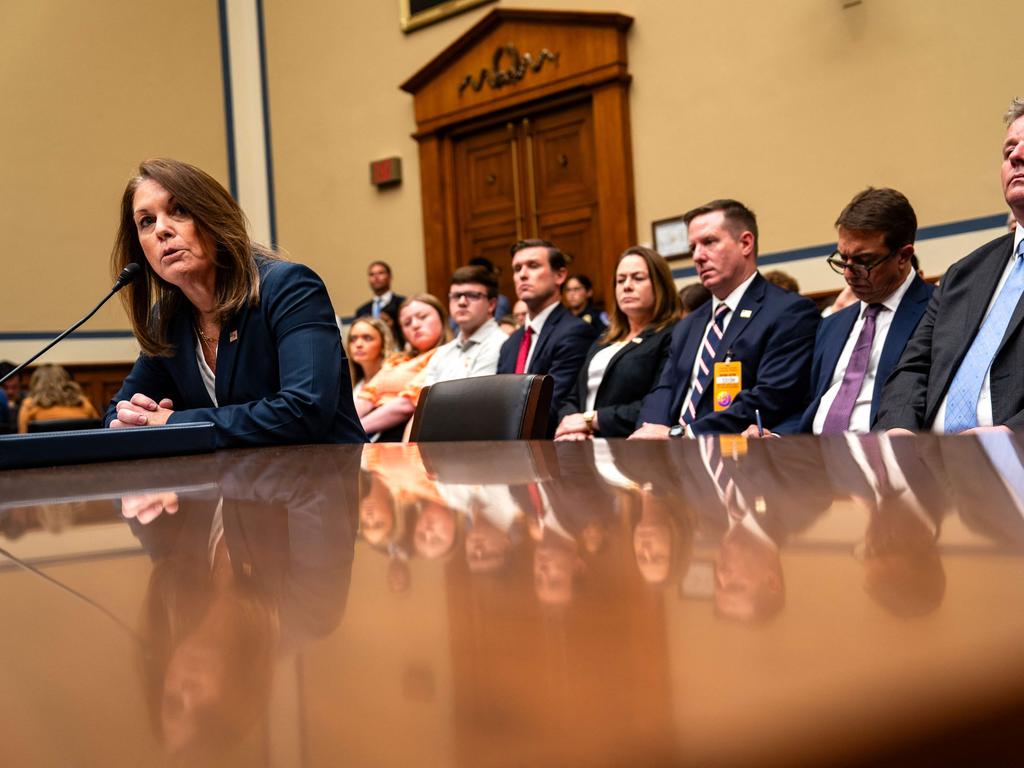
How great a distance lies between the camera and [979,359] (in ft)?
6.91

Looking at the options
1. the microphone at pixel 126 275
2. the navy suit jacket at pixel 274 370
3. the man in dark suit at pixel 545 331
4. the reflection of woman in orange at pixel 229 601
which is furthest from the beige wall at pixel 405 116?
the reflection of woman in orange at pixel 229 601

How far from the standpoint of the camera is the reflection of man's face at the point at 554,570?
0.29 m

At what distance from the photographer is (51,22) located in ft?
25.3

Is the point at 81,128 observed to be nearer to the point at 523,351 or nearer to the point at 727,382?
the point at 523,351

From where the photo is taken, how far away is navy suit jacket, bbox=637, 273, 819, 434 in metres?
2.91

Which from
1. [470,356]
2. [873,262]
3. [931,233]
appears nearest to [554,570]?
[873,262]

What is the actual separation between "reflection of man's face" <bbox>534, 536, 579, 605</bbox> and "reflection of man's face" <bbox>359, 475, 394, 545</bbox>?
0.09m

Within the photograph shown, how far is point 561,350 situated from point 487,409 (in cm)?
205

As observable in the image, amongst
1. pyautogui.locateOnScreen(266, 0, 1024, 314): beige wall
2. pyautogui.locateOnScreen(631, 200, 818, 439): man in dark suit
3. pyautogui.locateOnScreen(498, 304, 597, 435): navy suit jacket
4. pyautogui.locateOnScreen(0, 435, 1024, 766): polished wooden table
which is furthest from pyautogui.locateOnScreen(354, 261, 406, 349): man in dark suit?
pyautogui.locateOnScreen(0, 435, 1024, 766): polished wooden table

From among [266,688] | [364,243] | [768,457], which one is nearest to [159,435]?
[768,457]

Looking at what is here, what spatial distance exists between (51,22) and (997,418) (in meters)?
7.81

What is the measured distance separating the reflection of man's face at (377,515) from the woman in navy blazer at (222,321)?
108cm

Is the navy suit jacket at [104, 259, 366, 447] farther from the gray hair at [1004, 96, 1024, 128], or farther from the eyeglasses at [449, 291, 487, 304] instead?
the eyeglasses at [449, 291, 487, 304]

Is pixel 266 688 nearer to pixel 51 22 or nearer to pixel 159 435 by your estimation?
pixel 159 435
